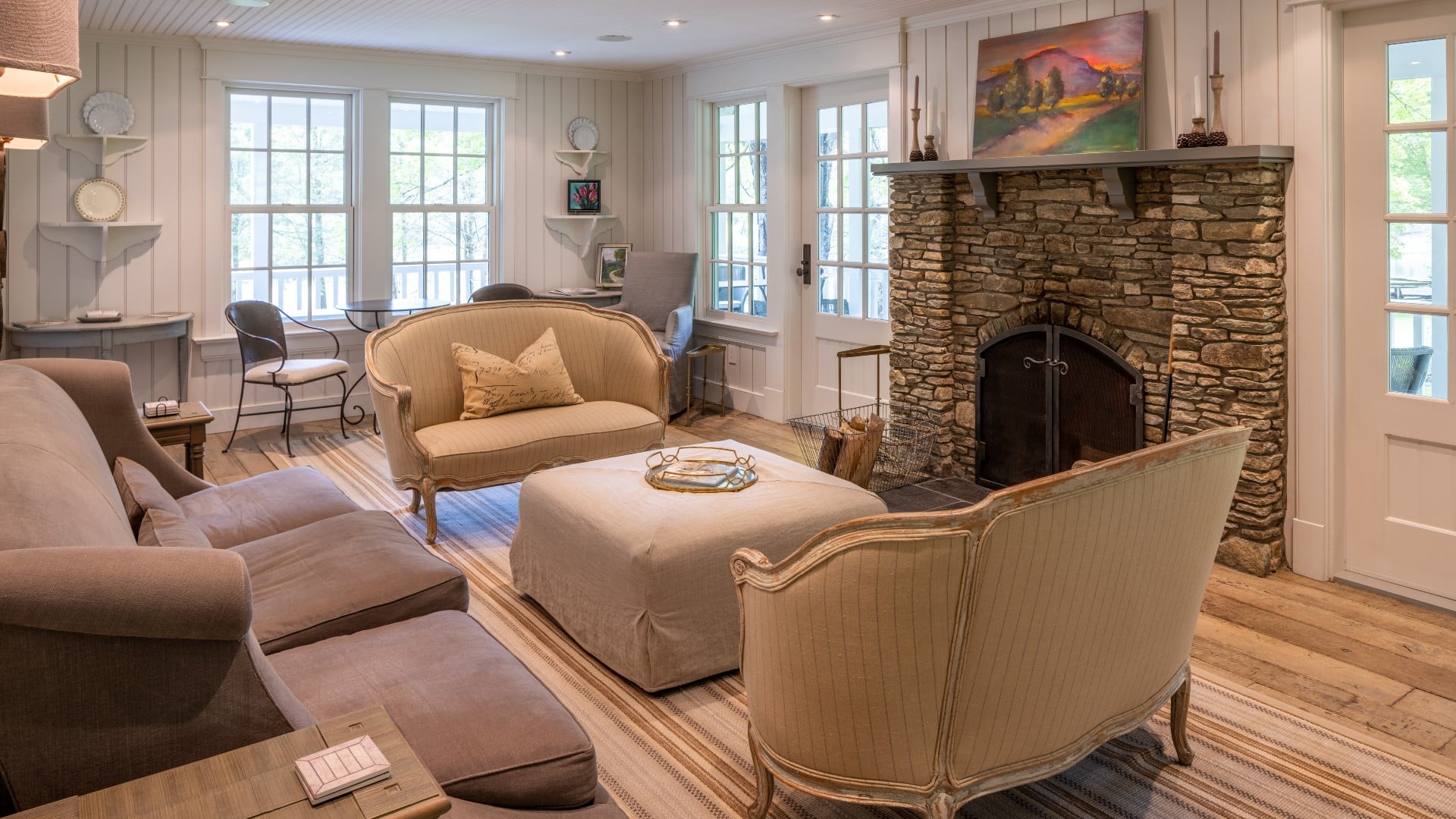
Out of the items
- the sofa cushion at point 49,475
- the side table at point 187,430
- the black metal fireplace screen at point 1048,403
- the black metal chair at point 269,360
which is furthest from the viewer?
the black metal chair at point 269,360

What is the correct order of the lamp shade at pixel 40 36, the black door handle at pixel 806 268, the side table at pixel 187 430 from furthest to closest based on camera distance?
1. the black door handle at pixel 806 268
2. the side table at pixel 187 430
3. the lamp shade at pixel 40 36

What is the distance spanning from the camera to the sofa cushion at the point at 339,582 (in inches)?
90.0

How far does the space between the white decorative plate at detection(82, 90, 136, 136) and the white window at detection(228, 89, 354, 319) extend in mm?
563

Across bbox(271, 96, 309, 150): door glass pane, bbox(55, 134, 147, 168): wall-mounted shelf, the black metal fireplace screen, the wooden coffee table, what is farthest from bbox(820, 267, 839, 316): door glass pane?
the wooden coffee table

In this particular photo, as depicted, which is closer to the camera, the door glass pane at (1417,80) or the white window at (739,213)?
the door glass pane at (1417,80)

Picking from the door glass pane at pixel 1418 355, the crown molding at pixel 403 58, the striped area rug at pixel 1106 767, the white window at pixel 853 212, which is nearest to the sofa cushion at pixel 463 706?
the striped area rug at pixel 1106 767

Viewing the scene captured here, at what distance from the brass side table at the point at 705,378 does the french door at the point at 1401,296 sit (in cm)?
383

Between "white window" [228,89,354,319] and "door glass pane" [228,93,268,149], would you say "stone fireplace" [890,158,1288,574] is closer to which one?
"white window" [228,89,354,319]

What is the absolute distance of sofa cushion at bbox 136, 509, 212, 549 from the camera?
2.33 metres

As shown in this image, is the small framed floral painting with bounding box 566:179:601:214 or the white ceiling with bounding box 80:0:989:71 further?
the small framed floral painting with bounding box 566:179:601:214

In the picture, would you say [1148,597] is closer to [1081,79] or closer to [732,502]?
[732,502]

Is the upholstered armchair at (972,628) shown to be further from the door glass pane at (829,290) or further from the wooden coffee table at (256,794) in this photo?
the door glass pane at (829,290)

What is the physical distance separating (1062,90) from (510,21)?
286cm

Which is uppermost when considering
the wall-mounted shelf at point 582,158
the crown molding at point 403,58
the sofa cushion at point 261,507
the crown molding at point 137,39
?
the crown molding at point 403,58
